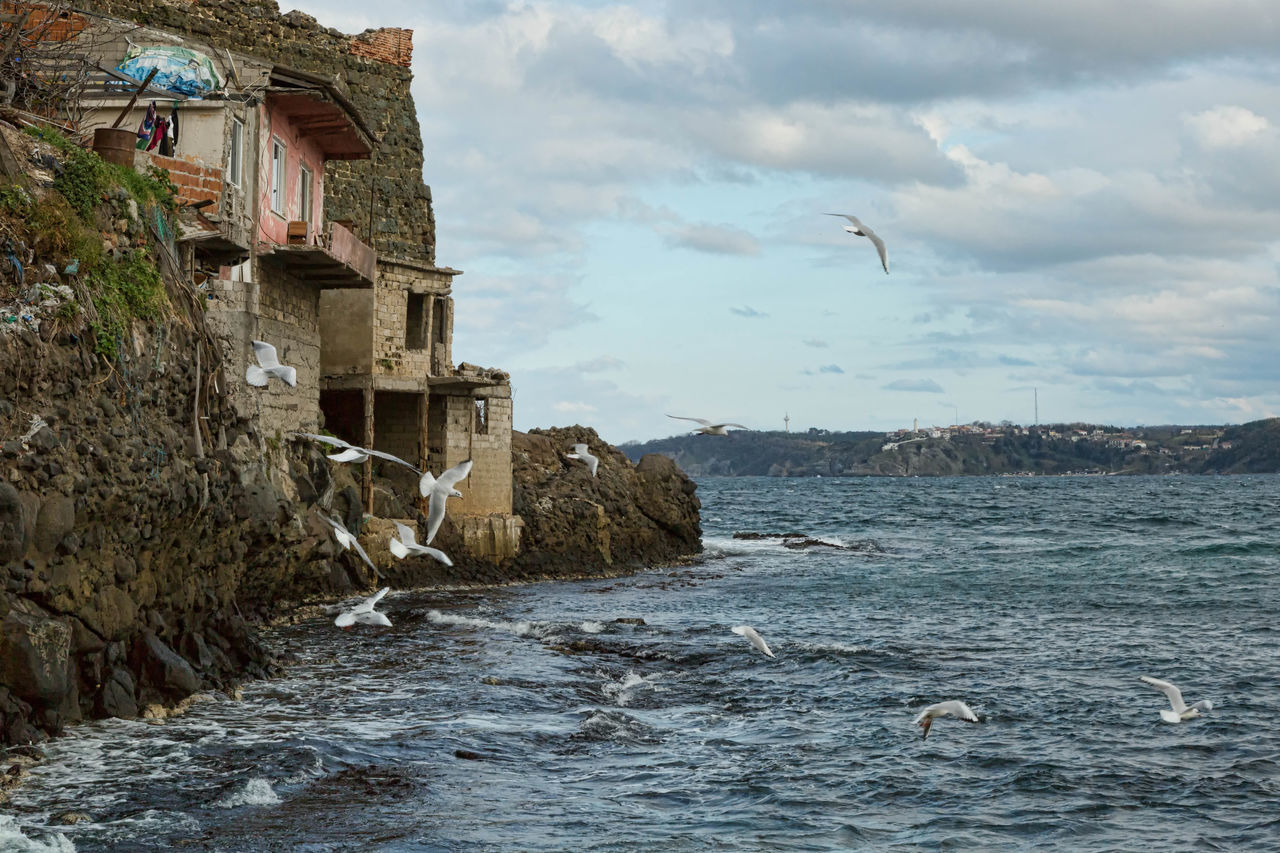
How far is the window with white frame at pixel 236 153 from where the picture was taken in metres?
23.3

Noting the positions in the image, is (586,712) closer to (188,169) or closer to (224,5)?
(188,169)

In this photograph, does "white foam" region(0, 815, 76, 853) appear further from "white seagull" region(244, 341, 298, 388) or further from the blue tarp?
the blue tarp

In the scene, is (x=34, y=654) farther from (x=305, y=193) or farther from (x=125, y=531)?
(x=305, y=193)

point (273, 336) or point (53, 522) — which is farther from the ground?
point (273, 336)

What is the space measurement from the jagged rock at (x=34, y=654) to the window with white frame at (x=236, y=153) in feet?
42.3

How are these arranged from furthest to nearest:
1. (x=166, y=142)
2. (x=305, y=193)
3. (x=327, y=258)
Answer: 1. (x=305, y=193)
2. (x=327, y=258)
3. (x=166, y=142)

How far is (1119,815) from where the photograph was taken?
12789 mm

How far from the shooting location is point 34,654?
1158 centimetres

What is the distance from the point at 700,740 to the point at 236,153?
14.3 metres

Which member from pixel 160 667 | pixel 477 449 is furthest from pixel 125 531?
pixel 477 449

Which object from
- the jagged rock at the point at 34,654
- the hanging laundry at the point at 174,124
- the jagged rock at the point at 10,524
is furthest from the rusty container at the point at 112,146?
the jagged rock at the point at 34,654

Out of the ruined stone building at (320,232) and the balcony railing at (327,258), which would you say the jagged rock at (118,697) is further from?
the balcony railing at (327,258)

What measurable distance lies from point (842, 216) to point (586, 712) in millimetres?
6933

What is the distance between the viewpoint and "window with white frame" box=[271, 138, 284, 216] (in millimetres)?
25875
